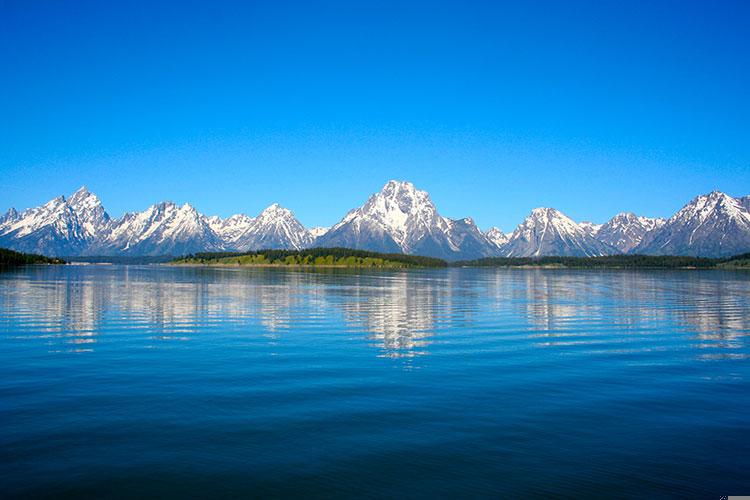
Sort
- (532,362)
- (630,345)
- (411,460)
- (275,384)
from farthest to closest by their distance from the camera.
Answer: (630,345)
(532,362)
(275,384)
(411,460)

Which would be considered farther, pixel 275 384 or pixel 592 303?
pixel 592 303

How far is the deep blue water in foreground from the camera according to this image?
50.4 ft

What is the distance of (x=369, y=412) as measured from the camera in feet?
70.8

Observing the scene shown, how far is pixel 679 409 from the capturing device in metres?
22.9

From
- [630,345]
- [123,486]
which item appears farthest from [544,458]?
[630,345]

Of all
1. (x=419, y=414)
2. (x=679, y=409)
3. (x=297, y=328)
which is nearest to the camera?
(x=419, y=414)

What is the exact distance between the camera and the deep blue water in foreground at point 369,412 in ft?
50.4

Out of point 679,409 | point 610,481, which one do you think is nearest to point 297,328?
point 679,409

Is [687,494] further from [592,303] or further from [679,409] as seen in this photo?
[592,303]

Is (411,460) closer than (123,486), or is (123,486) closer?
(123,486)

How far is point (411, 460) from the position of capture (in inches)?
659

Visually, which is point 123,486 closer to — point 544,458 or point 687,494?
point 544,458

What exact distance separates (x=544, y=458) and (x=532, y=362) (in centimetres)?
1598

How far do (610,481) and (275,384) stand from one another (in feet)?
50.2
